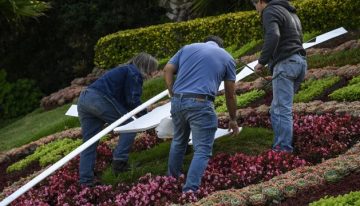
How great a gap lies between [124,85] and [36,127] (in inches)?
316

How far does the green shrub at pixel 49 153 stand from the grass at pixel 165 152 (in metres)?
1.70

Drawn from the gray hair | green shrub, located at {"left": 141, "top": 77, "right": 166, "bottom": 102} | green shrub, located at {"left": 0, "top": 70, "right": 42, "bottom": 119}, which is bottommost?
green shrub, located at {"left": 0, "top": 70, "right": 42, "bottom": 119}

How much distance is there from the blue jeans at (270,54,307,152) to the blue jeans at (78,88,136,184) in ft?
5.24

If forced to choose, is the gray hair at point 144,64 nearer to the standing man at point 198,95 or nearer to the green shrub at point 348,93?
the standing man at point 198,95

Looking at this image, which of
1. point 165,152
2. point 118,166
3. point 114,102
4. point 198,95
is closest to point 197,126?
point 198,95

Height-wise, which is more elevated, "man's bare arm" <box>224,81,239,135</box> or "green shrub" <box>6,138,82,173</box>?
"man's bare arm" <box>224,81,239,135</box>

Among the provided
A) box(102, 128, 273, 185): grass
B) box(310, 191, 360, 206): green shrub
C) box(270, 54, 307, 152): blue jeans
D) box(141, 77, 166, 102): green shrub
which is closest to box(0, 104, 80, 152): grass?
box(141, 77, 166, 102): green shrub

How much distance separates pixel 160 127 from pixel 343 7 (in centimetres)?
784

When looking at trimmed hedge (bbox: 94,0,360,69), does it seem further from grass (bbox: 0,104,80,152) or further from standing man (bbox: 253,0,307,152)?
standing man (bbox: 253,0,307,152)

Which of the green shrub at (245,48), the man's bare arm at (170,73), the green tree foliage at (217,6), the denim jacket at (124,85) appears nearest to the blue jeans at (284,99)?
the man's bare arm at (170,73)

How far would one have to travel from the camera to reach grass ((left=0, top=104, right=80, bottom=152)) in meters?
13.3

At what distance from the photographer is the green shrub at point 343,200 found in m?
4.97

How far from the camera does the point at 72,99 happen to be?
17.7 metres

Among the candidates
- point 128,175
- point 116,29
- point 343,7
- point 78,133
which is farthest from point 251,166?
point 116,29
